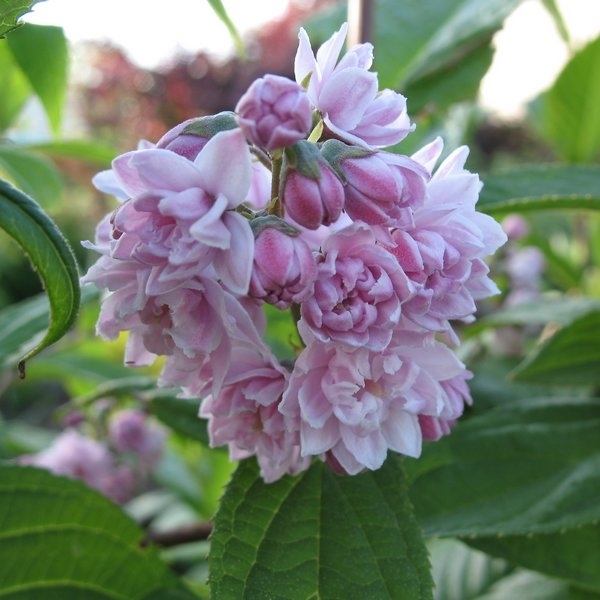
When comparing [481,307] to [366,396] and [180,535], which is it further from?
[366,396]

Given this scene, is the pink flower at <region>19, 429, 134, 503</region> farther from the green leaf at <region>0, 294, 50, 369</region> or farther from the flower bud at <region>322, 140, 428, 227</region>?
the flower bud at <region>322, 140, 428, 227</region>

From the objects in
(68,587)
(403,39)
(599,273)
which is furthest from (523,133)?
(68,587)

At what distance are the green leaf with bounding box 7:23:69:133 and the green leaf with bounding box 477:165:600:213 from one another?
Result: 0.52 metres

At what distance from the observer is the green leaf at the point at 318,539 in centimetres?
62

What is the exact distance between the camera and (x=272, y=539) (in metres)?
0.65

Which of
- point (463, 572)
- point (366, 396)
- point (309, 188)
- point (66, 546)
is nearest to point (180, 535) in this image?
point (66, 546)

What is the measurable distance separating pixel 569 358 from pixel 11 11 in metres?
0.73

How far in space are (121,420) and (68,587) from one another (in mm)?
637

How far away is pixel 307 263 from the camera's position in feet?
1.75

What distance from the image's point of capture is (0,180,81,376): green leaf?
1.72 ft

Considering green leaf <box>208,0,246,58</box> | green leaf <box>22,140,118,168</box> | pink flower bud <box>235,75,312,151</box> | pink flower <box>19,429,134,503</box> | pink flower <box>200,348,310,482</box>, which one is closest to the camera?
pink flower bud <box>235,75,312,151</box>

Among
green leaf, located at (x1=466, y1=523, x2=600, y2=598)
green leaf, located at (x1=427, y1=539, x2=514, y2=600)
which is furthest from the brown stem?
green leaf, located at (x1=466, y1=523, x2=600, y2=598)

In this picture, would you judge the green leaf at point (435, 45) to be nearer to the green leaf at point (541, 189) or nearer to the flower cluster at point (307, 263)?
the green leaf at point (541, 189)

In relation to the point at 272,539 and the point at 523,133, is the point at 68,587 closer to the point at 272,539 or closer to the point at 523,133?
the point at 272,539
